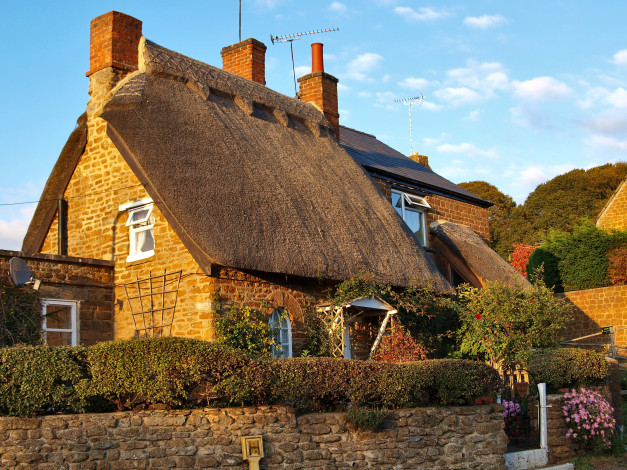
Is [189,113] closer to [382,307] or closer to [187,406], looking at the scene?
[382,307]

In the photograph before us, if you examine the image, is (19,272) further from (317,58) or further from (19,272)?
(317,58)

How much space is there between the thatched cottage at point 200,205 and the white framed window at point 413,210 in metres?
2.08

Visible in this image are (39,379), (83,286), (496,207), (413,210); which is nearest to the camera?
(39,379)

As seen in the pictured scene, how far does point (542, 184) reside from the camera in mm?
44375

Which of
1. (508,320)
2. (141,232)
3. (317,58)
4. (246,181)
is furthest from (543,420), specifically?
(317,58)

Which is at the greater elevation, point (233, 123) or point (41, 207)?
point (233, 123)

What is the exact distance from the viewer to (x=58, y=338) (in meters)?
12.9

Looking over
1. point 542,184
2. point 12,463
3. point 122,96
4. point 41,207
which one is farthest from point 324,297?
point 542,184

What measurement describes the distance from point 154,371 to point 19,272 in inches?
173

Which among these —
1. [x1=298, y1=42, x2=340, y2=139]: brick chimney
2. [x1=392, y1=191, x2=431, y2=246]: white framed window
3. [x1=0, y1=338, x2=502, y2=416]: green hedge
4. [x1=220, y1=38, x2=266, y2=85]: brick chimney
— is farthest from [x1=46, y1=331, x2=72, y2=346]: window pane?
[x1=392, y1=191, x2=431, y2=246]: white framed window

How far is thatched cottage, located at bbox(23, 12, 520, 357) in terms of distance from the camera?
12477mm

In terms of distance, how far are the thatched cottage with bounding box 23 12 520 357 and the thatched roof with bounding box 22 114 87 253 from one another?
0.09 feet

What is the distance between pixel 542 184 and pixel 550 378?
3336 centimetres

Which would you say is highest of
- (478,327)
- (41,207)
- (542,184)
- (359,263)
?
(542,184)
